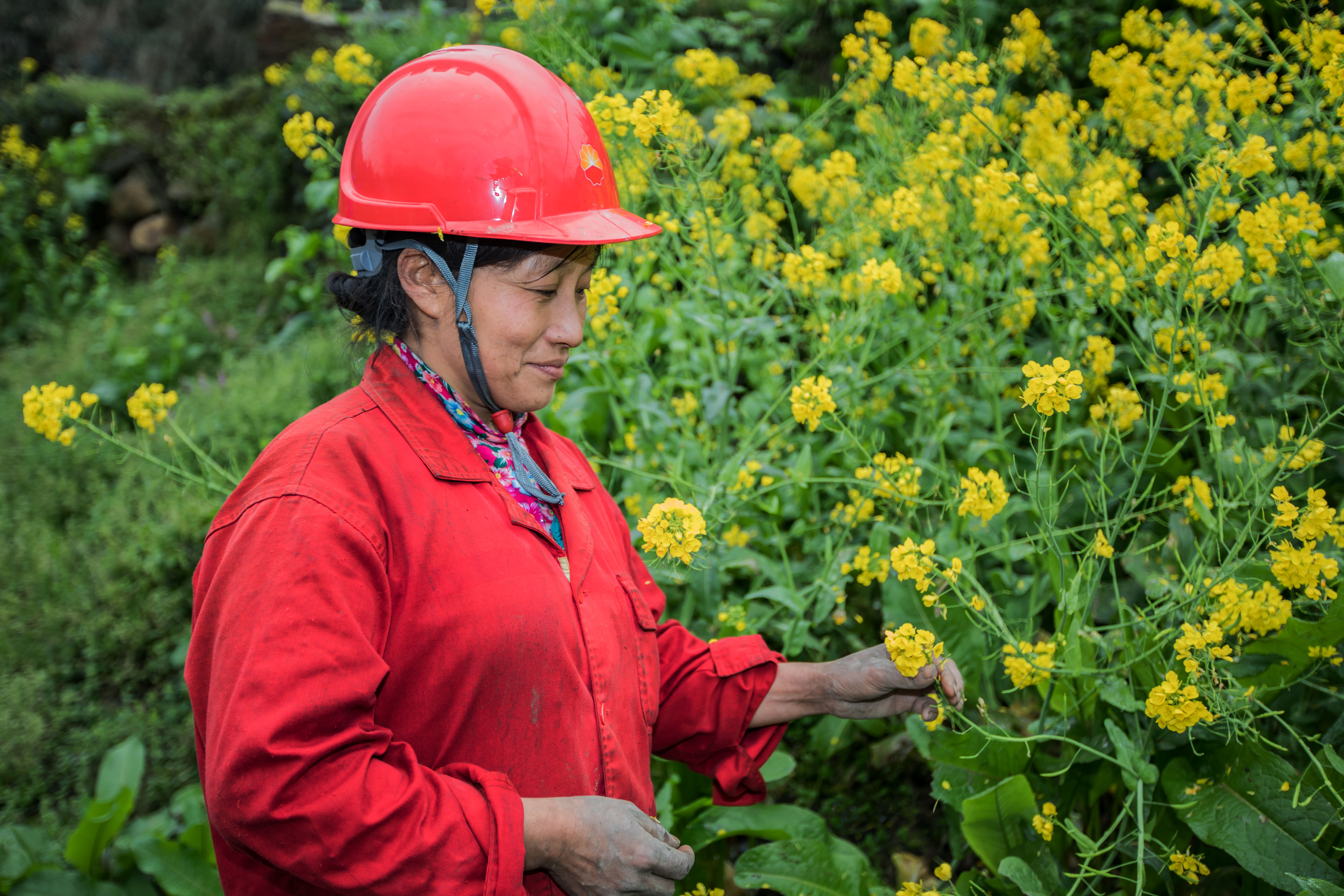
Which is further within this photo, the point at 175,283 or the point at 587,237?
the point at 175,283

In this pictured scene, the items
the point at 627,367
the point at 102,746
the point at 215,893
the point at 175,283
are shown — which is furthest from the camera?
the point at 175,283

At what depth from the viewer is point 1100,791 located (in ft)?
6.77

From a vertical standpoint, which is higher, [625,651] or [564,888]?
[625,651]

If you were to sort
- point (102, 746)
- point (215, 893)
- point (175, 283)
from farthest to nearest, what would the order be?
point (175, 283) → point (102, 746) → point (215, 893)

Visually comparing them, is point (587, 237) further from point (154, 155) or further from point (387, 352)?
point (154, 155)

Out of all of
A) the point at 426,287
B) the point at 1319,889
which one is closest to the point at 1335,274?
the point at 1319,889

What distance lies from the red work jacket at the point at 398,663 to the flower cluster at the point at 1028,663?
0.66 meters

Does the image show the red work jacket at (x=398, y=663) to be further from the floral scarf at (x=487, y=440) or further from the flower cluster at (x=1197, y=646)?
the flower cluster at (x=1197, y=646)

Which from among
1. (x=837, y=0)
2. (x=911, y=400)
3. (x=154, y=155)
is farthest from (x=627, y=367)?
(x=154, y=155)

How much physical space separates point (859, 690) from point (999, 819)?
1.90ft

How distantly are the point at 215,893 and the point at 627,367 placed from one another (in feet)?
6.53

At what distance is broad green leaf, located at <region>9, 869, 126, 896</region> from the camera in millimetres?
2523

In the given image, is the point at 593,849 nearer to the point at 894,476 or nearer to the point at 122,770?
the point at 894,476

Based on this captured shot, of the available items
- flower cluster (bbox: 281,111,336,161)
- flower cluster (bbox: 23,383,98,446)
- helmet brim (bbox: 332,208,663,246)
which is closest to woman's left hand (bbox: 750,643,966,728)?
helmet brim (bbox: 332,208,663,246)
